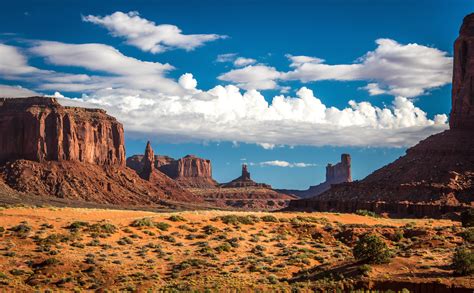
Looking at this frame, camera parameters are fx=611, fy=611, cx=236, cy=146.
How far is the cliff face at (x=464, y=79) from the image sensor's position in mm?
115312

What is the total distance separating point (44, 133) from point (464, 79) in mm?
110296

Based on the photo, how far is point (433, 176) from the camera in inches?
3952

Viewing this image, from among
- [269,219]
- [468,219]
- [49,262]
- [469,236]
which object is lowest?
[49,262]

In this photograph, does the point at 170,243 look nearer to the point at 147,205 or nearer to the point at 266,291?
the point at 266,291

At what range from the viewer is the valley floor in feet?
108

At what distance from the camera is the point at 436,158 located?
105 m

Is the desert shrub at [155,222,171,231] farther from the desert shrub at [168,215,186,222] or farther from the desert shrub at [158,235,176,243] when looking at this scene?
the desert shrub at [168,215,186,222]

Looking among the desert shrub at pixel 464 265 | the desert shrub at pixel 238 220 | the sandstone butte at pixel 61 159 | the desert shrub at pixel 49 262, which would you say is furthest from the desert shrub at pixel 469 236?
the sandstone butte at pixel 61 159

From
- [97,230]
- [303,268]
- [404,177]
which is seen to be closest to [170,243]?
[97,230]

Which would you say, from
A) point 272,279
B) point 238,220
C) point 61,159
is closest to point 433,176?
point 238,220

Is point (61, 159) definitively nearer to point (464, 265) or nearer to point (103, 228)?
point (103, 228)

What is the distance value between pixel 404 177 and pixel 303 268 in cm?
6996

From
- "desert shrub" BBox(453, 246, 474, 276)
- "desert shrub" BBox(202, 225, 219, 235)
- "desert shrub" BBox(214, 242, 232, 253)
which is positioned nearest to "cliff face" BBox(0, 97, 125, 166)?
"desert shrub" BBox(202, 225, 219, 235)

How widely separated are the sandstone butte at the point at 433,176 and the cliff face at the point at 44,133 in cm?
8494
